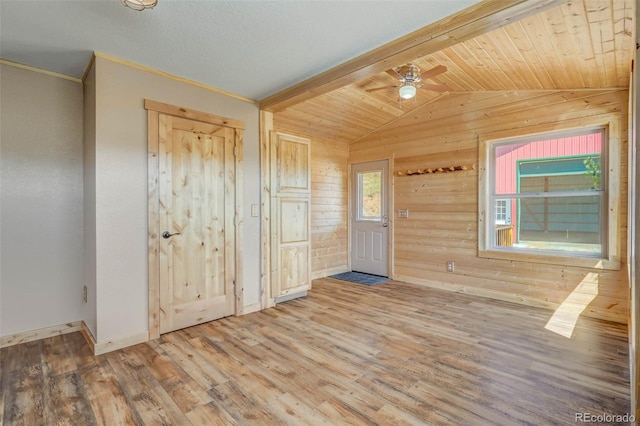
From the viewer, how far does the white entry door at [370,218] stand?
544 centimetres

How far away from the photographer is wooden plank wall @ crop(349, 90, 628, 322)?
3.44 metres

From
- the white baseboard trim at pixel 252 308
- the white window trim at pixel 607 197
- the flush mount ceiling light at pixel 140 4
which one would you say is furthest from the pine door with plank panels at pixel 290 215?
the white window trim at pixel 607 197

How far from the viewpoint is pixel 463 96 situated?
14.5 ft

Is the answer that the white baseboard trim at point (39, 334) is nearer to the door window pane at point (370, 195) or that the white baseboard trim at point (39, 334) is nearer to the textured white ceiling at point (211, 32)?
the textured white ceiling at point (211, 32)

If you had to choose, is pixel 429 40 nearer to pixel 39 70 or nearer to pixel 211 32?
pixel 211 32

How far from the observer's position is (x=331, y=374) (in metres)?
2.26

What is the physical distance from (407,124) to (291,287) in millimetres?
3226

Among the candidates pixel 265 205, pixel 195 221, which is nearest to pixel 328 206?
pixel 265 205

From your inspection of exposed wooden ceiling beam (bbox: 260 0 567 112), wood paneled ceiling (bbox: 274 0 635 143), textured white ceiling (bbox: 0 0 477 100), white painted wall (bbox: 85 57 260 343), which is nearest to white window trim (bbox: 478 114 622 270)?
wood paneled ceiling (bbox: 274 0 635 143)

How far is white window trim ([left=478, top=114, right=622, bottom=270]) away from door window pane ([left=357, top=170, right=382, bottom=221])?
67.9 inches

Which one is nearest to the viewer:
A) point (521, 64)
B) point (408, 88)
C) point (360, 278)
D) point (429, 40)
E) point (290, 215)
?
point (429, 40)

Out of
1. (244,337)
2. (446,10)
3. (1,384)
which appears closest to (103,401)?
(1,384)

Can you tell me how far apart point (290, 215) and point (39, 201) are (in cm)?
257

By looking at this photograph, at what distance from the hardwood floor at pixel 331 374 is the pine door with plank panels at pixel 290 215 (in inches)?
29.5
